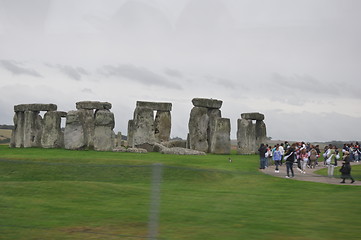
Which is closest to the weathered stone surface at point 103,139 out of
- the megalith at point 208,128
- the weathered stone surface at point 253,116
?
the megalith at point 208,128

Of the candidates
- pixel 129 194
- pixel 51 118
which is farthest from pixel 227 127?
pixel 129 194

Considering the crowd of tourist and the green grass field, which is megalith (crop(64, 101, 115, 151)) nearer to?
the crowd of tourist

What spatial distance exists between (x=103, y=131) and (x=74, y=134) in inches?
80.5

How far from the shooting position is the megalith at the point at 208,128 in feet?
113

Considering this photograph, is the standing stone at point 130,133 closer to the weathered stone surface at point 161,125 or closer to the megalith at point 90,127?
the weathered stone surface at point 161,125

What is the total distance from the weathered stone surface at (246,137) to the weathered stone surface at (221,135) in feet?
8.79

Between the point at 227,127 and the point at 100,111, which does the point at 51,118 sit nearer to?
the point at 100,111

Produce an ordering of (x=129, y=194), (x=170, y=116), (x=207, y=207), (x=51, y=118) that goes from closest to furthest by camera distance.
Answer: (x=207, y=207) < (x=129, y=194) < (x=51, y=118) < (x=170, y=116)

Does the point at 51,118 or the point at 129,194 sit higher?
the point at 51,118

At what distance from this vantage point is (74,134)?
33062 millimetres

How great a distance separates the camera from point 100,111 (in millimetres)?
33125

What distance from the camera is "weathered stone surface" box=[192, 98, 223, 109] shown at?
118 feet

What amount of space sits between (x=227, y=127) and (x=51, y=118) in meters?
13.0

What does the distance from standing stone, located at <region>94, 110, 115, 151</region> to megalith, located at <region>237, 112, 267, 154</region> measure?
10.2 metres
